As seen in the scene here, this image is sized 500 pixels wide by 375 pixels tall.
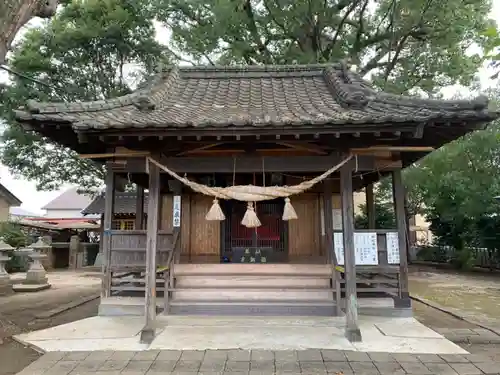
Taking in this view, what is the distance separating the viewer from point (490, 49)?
355 cm

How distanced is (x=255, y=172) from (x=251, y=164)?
1.00 ft

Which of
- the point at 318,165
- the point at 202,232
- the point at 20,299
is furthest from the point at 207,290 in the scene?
the point at 20,299

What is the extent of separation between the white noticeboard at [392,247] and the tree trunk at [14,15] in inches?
292

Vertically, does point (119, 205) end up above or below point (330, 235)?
above

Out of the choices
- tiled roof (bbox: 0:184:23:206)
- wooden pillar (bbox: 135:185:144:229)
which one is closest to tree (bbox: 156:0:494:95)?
wooden pillar (bbox: 135:185:144:229)

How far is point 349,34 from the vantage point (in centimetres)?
1703

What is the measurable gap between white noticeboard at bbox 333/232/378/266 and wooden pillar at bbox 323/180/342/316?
0.13 m

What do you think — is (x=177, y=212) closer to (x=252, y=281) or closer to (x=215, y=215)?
(x=252, y=281)

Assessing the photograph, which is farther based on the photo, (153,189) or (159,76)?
(159,76)

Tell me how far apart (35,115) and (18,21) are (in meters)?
1.85

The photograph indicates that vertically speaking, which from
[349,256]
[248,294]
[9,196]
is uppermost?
[9,196]

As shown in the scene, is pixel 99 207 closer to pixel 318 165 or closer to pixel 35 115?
pixel 35 115

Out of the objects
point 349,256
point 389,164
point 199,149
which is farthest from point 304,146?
point 389,164

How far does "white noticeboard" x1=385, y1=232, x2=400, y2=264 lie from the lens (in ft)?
23.5
